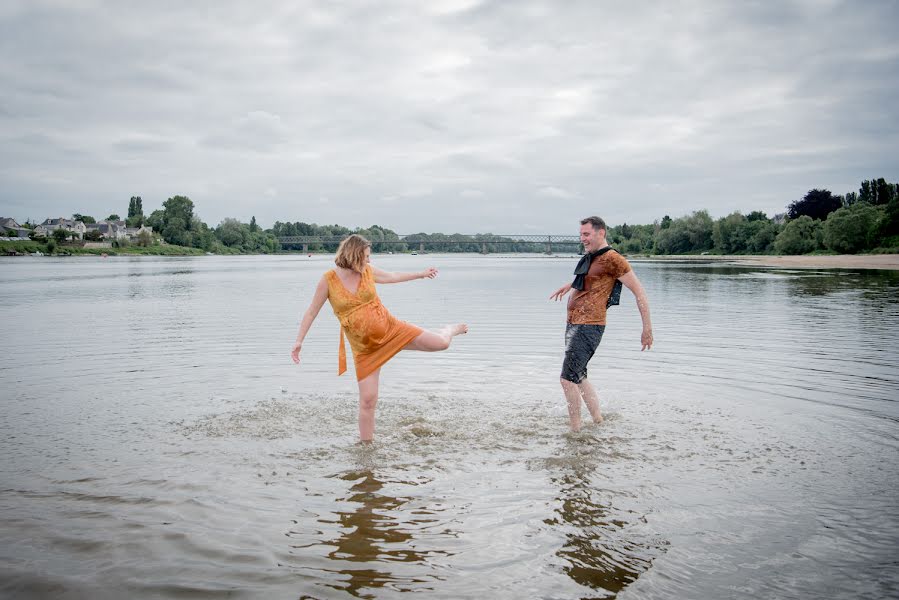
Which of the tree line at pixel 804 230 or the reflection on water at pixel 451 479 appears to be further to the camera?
the tree line at pixel 804 230

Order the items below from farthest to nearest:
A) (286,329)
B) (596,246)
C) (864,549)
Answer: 1. (286,329)
2. (596,246)
3. (864,549)

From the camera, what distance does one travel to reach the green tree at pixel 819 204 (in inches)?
4269

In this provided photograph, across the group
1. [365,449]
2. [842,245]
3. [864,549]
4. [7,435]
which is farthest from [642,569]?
[842,245]

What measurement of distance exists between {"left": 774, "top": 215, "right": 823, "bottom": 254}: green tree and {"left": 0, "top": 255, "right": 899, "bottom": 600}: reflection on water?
9863 cm

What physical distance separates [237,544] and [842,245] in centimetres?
10280

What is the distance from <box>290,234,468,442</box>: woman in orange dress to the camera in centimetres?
721

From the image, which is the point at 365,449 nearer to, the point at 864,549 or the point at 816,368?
the point at 864,549

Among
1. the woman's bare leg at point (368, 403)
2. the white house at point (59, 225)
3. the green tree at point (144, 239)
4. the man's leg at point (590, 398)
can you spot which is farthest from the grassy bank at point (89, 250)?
the man's leg at point (590, 398)

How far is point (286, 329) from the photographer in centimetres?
2014

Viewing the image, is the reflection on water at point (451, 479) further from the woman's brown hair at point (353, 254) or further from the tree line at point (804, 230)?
the tree line at point (804, 230)

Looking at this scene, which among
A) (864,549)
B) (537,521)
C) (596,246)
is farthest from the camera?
(596,246)

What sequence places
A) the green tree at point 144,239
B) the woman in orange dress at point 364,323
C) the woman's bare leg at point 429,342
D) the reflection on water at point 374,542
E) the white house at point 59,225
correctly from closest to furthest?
1. the reflection on water at point 374,542
2. the woman in orange dress at point 364,323
3. the woman's bare leg at point 429,342
4. the green tree at point 144,239
5. the white house at point 59,225

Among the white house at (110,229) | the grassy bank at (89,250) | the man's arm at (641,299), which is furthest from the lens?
the white house at (110,229)

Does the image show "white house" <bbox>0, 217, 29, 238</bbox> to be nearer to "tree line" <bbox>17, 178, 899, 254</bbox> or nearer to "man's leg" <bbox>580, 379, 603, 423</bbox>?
"tree line" <bbox>17, 178, 899, 254</bbox>
